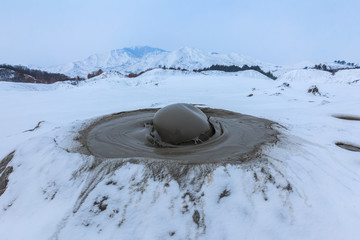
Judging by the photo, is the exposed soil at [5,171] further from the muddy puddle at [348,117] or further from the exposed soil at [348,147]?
the muddy puddle at [348,117]

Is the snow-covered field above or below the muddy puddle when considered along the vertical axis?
below

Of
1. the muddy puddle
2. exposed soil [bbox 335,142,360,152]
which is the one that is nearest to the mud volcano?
exposed soil [bbox 335,142,360,152]

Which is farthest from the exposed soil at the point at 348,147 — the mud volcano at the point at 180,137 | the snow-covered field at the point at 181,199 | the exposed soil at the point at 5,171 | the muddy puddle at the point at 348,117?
the exposed soil at the point at 5,171

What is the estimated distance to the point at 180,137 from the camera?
10.5 feet

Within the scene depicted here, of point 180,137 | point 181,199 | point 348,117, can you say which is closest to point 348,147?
point 348,117

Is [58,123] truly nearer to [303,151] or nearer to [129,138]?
[129,138]

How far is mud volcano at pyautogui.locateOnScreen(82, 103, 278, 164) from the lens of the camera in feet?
8.47

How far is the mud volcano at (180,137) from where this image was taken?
8.47ft

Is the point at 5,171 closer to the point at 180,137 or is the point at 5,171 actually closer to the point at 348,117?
the point at 180,137

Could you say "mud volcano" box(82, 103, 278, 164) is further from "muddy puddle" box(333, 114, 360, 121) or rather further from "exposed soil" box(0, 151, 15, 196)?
"muddy puddle" box(333, 114, 360, 121)

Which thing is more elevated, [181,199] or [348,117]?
[348,117]

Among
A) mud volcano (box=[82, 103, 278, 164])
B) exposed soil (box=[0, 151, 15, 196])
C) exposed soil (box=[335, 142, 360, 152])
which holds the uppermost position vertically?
mud volcano (box=[82, 103, 278, 164])

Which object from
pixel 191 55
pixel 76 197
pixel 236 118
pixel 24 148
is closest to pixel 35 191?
pixel 76 197

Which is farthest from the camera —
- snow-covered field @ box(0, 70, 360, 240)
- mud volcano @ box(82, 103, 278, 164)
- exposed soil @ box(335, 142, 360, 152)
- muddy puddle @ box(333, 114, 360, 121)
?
muddy puddle @ box(333, 114, 360, 121)
